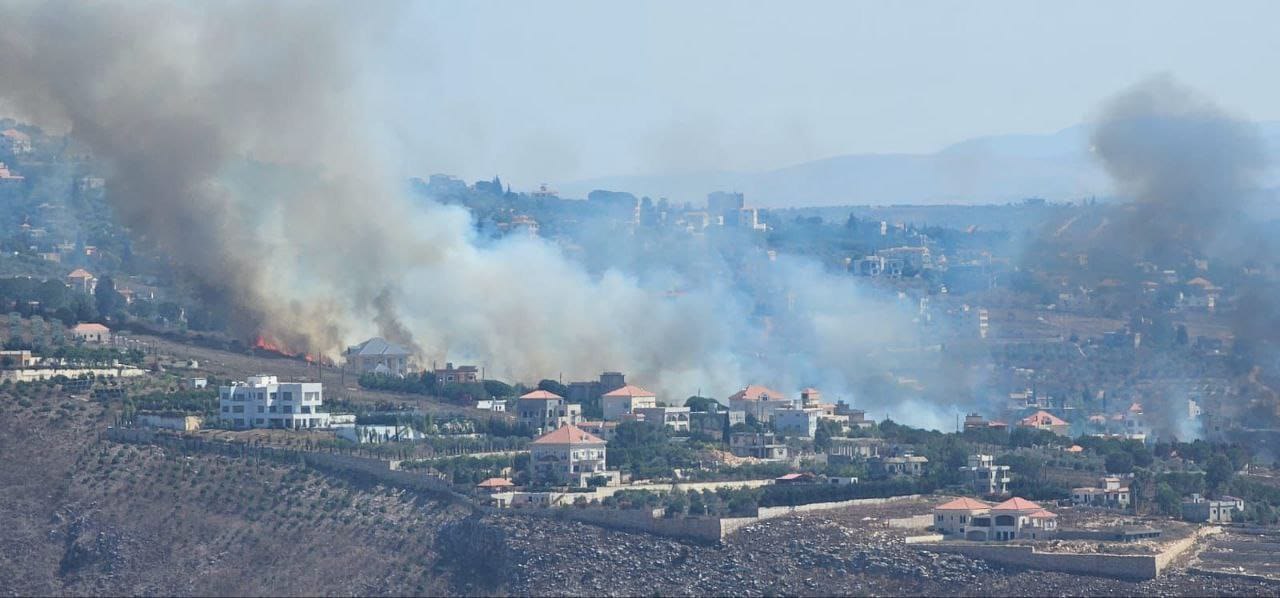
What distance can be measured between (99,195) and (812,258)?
36.6m

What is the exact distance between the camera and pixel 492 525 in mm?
Result: 80312

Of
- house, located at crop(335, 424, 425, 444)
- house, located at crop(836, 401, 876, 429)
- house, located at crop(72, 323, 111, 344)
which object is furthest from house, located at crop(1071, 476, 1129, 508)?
house, located at crop(72, 323, 111, 344)

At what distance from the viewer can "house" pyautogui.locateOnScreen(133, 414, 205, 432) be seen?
91625 millimetres

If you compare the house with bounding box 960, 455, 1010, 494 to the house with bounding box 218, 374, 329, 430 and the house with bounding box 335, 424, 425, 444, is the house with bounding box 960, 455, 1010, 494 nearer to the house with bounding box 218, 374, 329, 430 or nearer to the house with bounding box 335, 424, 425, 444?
the house with bounding box 335, 424, 425, 444

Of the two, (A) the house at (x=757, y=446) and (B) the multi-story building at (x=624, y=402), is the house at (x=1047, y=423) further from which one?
(A) the house at (x=757, y=446)

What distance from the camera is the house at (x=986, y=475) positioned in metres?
88.2

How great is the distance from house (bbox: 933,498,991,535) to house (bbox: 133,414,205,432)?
2263 cm

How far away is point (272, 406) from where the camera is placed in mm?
93438

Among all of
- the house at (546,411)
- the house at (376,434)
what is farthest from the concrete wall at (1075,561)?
the house at (546,411)

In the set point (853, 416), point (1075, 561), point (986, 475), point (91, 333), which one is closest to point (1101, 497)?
point (986, 475)

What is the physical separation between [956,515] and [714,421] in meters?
19.2

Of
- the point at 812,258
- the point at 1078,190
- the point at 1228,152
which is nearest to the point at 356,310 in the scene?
the point at 1228,152

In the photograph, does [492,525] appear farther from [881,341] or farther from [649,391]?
[881,341]

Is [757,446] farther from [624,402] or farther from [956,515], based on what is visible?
[956,515]
